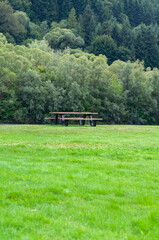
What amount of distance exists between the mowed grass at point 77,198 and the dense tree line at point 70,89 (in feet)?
78.4

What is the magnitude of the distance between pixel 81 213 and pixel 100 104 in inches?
1279

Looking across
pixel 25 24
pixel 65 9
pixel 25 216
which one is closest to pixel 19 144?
A: pixel 25 216

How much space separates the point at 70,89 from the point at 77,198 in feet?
99.8

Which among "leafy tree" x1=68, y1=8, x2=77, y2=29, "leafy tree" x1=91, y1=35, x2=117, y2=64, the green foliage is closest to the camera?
the green foliage

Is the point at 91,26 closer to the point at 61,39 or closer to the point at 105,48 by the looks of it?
the point at 105,48

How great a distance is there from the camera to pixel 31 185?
18.5 ft

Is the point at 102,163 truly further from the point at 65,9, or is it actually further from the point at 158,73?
the point at 65,9

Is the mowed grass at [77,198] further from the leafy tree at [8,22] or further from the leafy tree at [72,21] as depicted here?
the leafy tree at [72,21]

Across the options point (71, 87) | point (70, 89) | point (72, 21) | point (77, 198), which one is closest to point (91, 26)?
point (72, 21)

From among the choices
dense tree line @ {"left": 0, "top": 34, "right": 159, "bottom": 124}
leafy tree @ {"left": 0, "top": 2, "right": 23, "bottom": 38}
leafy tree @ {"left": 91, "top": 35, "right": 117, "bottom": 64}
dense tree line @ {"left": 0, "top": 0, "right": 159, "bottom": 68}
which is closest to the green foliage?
→ dense tree line @ {"left": 0, "top": 0, "right": 159, "bottom": 68}

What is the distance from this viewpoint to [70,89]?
35.0m

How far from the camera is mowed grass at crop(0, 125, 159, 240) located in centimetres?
387

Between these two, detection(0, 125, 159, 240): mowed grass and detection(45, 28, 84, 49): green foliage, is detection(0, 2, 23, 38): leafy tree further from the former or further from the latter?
detection(0, 125, 159, 240): mowed grass

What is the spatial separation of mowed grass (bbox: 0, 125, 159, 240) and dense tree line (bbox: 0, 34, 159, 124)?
23895 mm
